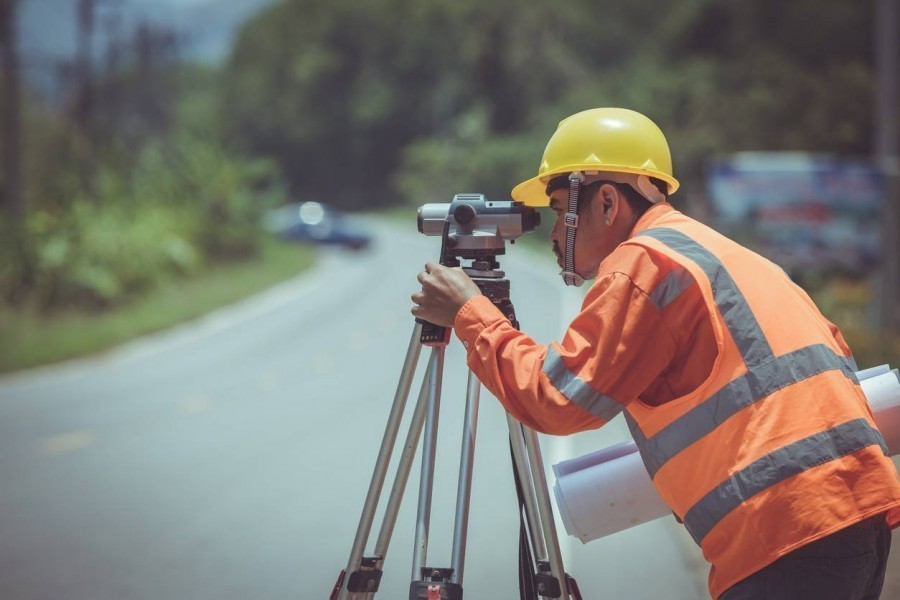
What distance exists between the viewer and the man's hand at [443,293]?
2443 millimetres

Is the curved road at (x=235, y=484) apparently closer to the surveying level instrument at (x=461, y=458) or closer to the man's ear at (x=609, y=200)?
the surveying level instrument at (x=461, y=458)

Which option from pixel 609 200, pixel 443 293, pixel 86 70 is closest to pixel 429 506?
pixel 443 293

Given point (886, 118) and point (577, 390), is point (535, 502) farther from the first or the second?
point (886, 118)

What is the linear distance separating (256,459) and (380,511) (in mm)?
2106

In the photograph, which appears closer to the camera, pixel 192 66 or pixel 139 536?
pixel 139 536

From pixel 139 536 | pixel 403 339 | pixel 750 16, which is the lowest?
pixel 139 536

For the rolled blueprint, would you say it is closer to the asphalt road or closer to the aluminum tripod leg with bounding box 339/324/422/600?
the aluminum tripod leg with bounding box 339/324/422/600

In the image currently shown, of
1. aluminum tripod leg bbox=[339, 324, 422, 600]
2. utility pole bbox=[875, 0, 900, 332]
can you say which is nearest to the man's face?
aluminum tripod leg bbox=[339, 324, 422, 600]

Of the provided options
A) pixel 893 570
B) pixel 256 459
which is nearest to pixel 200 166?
pixel 256 459

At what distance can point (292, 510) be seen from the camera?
7.12 m

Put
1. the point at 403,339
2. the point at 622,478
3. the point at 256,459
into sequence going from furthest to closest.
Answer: the point at 403,339 < the point at 256,459 < the point at 622,478

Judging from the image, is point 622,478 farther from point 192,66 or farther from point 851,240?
point 192,66

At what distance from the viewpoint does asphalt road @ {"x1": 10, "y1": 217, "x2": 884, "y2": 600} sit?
224 inches

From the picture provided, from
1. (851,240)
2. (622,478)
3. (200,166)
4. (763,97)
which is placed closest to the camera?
(622,478)
